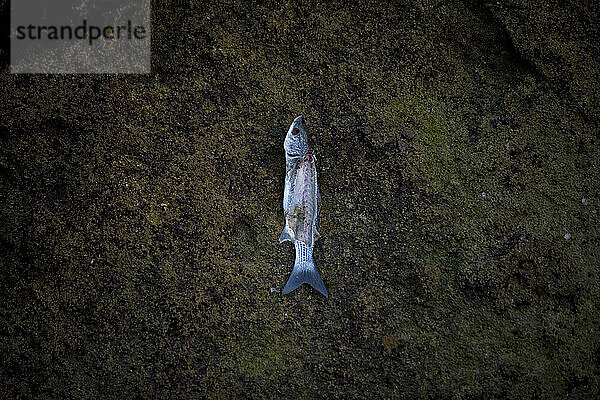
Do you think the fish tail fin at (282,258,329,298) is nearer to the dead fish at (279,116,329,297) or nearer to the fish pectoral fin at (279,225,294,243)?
the dead fish at (279,116,329,297)

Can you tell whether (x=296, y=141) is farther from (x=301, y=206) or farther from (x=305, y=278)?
(x=305, y=278)

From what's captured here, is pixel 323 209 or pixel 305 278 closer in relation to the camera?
pixel 305 278

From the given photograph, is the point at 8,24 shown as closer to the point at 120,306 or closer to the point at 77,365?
the point at 120,306

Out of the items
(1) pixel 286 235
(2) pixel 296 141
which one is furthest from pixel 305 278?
(2) pixel 296 141

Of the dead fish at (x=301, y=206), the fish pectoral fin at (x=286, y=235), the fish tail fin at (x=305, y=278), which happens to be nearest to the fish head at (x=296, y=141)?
the dead fish at (x=301, y=206)

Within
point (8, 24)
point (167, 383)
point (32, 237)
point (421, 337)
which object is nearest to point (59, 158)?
point (32, 237)

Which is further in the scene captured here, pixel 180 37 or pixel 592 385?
pixel 180 37

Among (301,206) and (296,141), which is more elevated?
(296,141)
